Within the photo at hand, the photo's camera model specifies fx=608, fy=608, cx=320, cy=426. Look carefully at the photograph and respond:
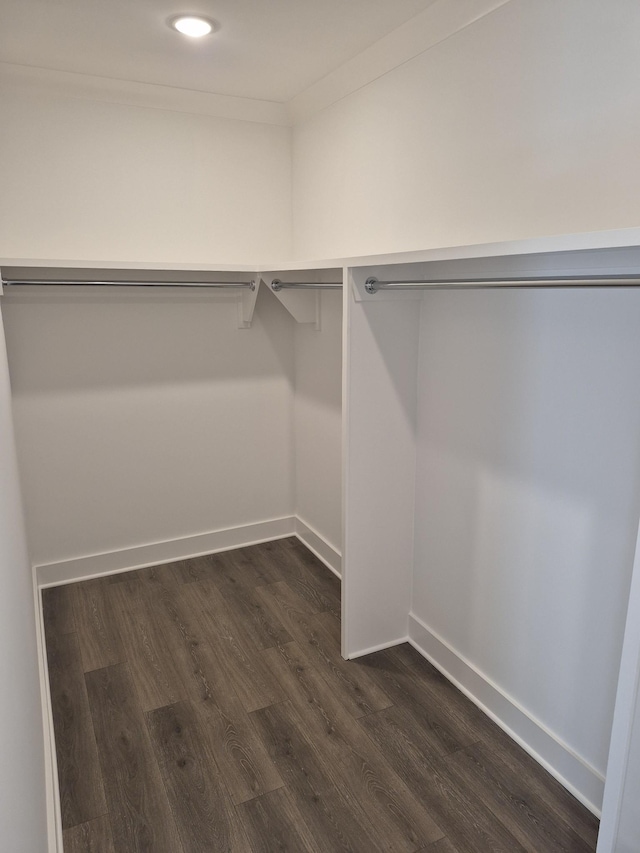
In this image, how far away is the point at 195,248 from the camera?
2.95 metres

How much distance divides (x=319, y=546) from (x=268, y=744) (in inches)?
51.5

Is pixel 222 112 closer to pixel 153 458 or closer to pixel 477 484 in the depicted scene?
pixel 153 458

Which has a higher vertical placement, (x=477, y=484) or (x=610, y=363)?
(x=610, y=363)

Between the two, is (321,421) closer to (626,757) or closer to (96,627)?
(96,627)

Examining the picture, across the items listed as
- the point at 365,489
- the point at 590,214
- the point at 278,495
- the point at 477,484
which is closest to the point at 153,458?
the point at 278,495

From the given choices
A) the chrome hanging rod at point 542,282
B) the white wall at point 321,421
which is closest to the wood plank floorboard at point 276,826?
the white wall at point 321,421

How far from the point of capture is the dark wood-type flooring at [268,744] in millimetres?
1652

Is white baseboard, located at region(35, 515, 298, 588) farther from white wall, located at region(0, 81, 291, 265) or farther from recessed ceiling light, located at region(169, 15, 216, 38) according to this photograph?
recessed ceiling light, located at region(169, 15, 216, 38)

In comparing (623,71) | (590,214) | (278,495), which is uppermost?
(623,71)

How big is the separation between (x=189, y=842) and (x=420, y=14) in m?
2.55

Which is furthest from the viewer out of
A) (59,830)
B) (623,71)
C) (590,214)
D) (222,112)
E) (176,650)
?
(222,112)

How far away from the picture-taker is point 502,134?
173cm

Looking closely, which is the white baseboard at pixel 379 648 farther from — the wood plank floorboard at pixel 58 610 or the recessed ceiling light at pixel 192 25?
the recessed ceiling light at pixel 192 25

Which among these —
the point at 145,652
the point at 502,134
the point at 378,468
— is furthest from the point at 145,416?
the point at 502,134
